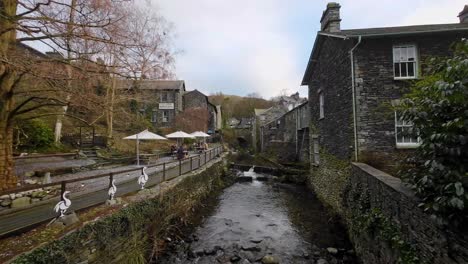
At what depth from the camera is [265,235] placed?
934 centimetres

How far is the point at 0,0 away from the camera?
6219 mm

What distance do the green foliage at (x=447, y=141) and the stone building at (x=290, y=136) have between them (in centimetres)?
1666

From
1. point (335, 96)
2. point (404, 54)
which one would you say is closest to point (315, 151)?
point (335, 96)

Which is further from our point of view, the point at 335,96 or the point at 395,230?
the point at 335,96

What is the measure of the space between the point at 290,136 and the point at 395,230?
75.8 ft

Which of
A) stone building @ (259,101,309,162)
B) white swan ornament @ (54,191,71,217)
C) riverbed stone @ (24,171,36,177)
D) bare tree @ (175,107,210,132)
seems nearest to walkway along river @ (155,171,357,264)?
white swan ornament @ (54,191,71,217)

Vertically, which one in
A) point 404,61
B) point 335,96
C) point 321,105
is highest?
point 404,61

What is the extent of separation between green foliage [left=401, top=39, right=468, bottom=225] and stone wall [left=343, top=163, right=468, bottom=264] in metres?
0.30

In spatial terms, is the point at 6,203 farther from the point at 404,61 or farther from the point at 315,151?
the point at 315,151

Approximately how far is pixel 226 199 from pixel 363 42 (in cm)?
1066

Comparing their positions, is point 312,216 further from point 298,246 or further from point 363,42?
point 363,42

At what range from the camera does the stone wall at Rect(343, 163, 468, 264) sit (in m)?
3.18

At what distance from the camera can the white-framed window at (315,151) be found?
1605cm

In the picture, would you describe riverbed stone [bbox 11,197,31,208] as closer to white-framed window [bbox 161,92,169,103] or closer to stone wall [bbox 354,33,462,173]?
stone wall [bbox 354,33,462,173]
